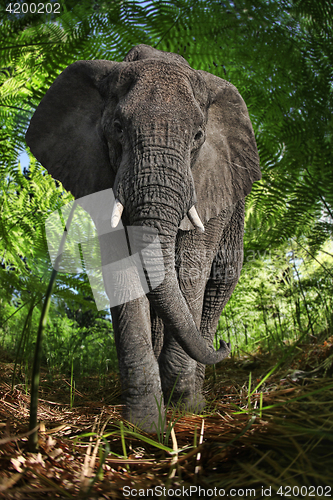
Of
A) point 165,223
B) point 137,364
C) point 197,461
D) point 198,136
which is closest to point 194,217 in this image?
point 165,223

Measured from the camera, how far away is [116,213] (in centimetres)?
193

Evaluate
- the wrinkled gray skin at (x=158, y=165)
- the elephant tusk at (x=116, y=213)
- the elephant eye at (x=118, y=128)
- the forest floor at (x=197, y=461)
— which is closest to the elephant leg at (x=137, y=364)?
the wrinkled gray skin at (x=158, y=165)

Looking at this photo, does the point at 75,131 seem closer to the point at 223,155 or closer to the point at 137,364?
the point at 223,155

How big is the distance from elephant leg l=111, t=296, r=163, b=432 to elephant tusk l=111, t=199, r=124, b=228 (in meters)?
0.52

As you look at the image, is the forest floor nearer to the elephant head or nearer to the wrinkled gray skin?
Answer: the wrinkled gray skin

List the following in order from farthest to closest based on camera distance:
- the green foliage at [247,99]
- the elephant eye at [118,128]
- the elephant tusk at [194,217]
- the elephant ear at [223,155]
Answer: the green foliage at [247,99], the elephant ear at [223,155], the elephant tusk at [194,217], the elephant eye at [118,128]

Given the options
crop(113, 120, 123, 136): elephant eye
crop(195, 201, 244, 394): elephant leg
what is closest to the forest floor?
crop(113, 120, 123, 136): elephant eye

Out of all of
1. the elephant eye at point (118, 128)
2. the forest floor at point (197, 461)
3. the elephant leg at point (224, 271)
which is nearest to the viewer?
the forest floor at point (197, 461)

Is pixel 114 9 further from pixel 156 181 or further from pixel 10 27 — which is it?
pixel 156 181

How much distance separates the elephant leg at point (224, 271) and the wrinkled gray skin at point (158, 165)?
40mm

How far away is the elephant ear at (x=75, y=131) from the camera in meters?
2.37

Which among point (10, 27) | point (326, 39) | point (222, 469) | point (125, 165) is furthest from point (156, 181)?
point (10, 27)

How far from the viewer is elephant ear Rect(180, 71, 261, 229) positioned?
257cm

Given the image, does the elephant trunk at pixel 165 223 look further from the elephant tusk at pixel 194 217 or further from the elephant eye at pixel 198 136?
the elephant eye at pixel 198 136
